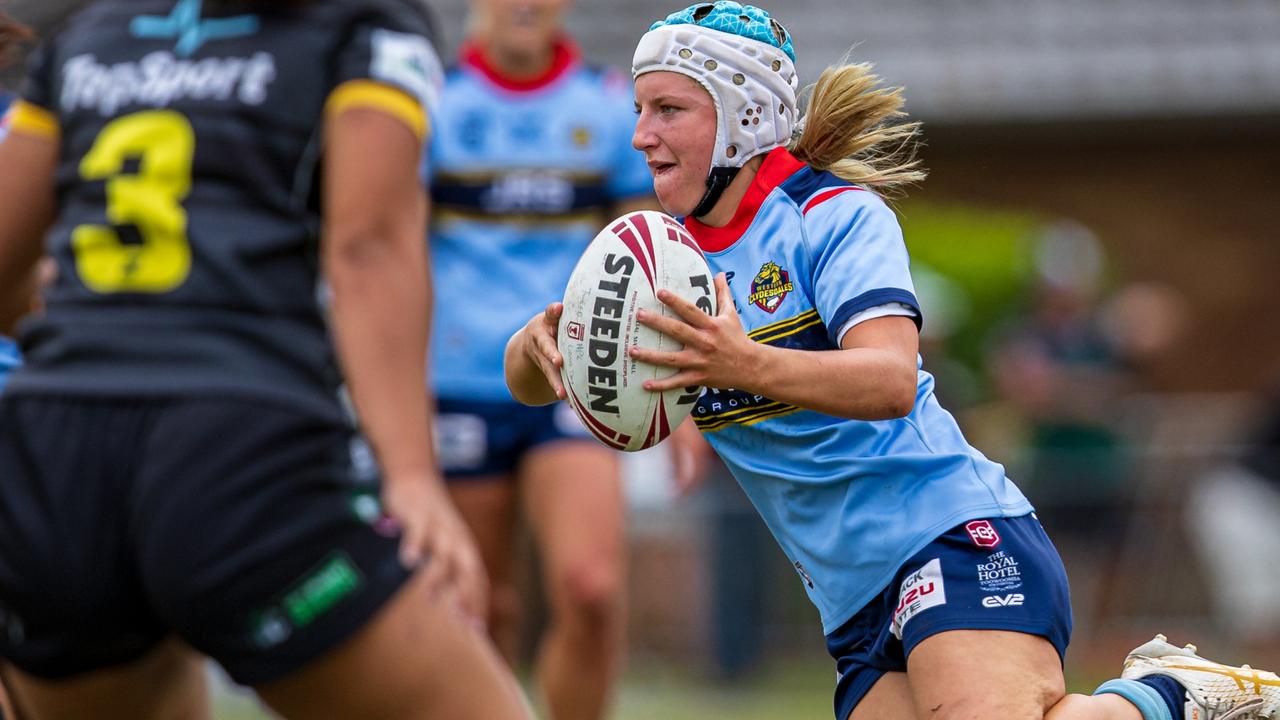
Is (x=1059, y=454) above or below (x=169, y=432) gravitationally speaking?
below

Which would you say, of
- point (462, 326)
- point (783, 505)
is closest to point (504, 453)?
point (462, 326)

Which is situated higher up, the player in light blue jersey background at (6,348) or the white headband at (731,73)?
the white headband at (731,73)

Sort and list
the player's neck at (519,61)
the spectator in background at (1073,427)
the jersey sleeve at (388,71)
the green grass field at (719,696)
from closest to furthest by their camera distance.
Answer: the jersey sleeve at (388,71) < the player's neck at (519,61) < the green grass field at (719,696) < the spectator in background at (1073,427)

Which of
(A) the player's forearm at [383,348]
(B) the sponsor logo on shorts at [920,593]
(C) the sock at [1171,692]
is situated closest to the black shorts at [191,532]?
(A) the player's forearm at [383,348]

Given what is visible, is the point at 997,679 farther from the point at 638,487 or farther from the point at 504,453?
the point at 638,487

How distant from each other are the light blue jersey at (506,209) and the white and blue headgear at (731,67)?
2.78 m

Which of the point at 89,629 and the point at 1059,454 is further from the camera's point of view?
the point at 1059,454

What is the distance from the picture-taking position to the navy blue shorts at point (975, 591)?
3781 millimetres

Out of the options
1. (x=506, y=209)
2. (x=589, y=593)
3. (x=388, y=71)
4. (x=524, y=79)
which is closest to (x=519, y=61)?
(x=524, y=79)

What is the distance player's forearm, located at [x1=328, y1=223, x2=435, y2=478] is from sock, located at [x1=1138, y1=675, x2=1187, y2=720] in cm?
183

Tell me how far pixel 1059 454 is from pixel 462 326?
5.97 meters

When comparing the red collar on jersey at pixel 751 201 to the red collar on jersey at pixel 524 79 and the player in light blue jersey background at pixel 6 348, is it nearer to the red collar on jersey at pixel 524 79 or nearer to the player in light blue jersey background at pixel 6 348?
the player in light blue jersey background at pixel 6 348

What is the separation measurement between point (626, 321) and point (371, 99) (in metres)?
0.64

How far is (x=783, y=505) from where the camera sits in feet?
13.2
